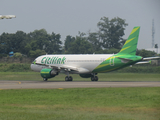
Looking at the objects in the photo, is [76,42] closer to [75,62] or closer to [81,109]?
[75,62]

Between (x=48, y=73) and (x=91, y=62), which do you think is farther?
(x=48, y=73)

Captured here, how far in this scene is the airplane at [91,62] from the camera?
130 feet

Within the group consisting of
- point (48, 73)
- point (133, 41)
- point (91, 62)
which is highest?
point (133, 41)

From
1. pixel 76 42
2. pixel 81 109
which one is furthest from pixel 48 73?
pixel 76 42

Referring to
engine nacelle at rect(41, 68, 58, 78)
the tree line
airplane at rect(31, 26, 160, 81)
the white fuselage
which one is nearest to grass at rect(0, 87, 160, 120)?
airplane at rect(31, 26, 160, 81)

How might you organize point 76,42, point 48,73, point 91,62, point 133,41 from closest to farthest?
point 133,41
point 91,62
point 48,73
point 76,42

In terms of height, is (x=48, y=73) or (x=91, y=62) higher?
(x=91, y=62)

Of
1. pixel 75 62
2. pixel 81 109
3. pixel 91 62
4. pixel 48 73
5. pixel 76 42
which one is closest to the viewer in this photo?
pixel 81 109

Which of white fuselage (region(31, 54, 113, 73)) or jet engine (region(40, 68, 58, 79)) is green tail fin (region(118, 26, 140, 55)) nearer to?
white fuselage (region(31, 54, 113, 73))

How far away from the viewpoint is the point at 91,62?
42.7 m

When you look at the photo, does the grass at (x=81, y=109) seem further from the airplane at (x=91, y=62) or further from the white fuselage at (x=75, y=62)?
the white fuselage at (x=75, y=62)

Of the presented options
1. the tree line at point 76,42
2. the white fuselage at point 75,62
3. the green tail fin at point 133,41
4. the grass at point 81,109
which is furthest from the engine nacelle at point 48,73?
the tree line at point 76,42

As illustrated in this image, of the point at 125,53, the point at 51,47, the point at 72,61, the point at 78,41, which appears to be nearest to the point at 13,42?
the point at 51,47

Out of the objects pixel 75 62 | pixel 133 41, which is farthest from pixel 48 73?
pixel 133 41
